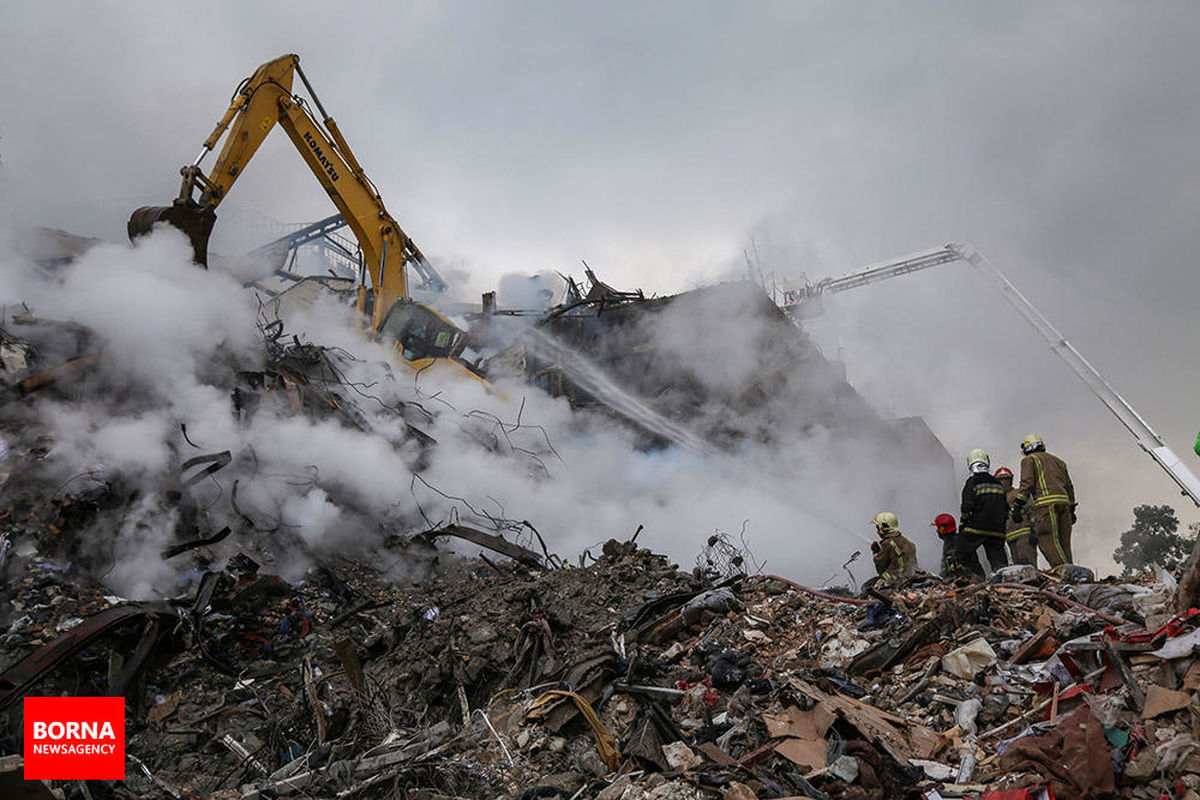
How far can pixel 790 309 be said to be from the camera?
18047mm

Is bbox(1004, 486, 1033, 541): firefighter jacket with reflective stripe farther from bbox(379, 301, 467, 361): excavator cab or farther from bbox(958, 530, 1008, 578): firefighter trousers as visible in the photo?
bbox(379, 301, 467, 361): excavator cab

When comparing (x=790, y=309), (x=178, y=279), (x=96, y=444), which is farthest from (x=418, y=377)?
(x=790, y=309)

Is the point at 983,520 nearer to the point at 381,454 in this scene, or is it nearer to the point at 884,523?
the point at 884,523

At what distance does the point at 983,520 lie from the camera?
5.87 metres

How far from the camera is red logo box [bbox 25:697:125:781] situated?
9.64 ft

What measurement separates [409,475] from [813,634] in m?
4.70

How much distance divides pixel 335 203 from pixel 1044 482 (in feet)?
33.6

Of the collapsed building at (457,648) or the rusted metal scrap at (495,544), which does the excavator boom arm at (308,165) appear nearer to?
Answer: the collapsed building at (457,648)

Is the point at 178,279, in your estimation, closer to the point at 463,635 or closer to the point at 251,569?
the point at 251,569

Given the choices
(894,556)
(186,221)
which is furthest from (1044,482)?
(186,221)

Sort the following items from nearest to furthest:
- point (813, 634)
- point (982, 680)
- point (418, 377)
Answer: point (982, 680), point (813, 634), point (418, 377)

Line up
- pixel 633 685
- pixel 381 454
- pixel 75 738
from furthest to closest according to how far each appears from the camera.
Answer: pixel 381 454 < pixel 633 685 < pixel 75 738

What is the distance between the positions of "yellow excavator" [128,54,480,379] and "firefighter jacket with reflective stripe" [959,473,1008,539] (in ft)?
21.7

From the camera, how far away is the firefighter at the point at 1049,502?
6227 mm
